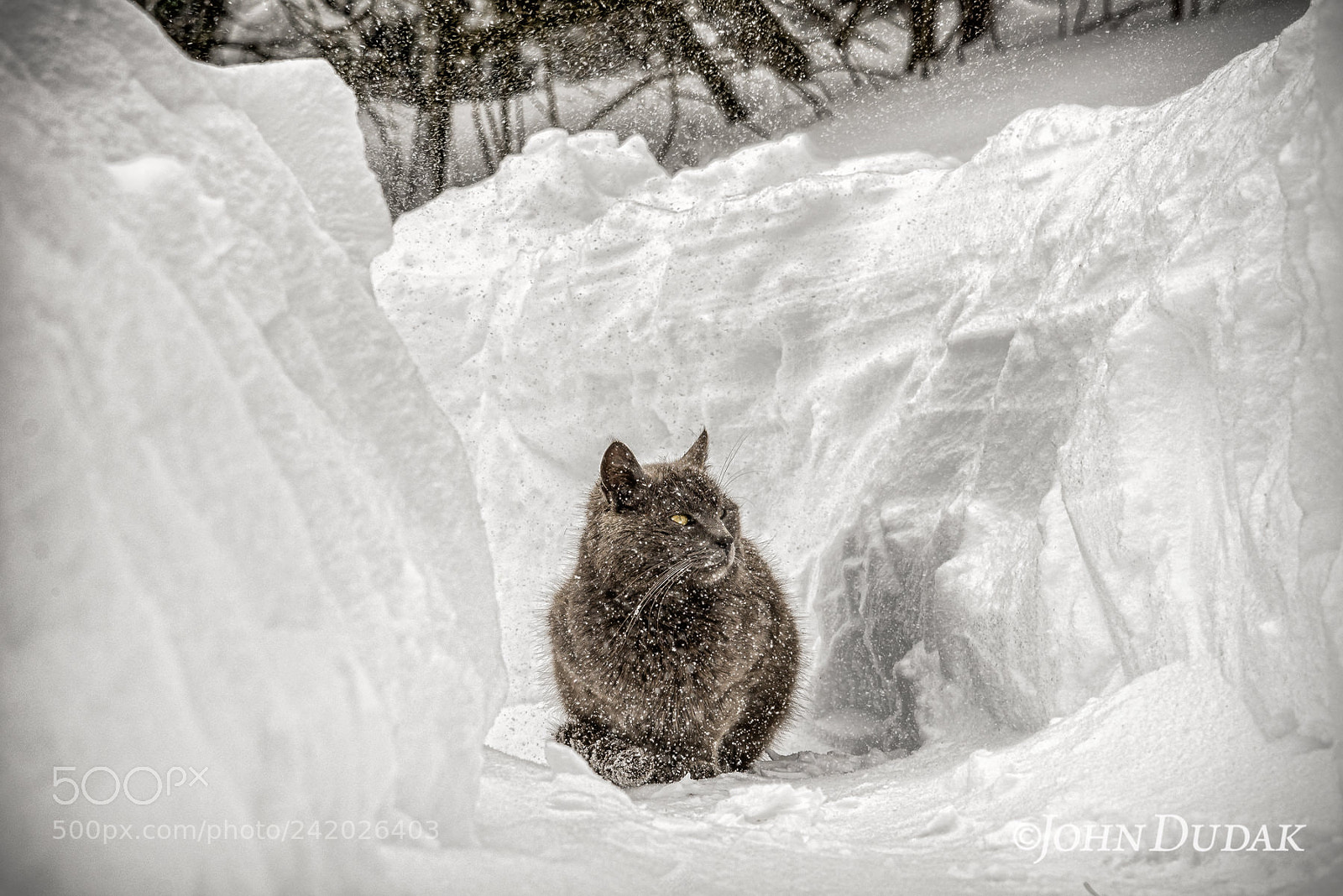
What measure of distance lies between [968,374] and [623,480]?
4.74 feet

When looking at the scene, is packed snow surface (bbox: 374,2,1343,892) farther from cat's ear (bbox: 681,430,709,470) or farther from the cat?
cat's ear (bbox: 681,430,709,470)

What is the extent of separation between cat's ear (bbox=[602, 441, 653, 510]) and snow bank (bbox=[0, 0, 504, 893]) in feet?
4.55

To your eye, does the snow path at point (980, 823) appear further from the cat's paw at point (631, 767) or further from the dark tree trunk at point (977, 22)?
the dark tree trunk at point (977, 22)

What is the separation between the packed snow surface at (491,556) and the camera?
96 cm

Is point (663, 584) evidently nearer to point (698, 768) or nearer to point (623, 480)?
point (623, 480)

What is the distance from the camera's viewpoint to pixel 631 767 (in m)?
2.67

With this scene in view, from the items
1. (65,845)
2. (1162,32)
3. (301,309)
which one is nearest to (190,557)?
(65,845)

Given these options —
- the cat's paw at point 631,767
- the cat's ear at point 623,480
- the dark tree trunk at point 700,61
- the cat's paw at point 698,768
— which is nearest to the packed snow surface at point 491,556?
the cat's paw at point 698,768

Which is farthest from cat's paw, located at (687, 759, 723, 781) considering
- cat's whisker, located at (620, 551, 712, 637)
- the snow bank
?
the snow bank

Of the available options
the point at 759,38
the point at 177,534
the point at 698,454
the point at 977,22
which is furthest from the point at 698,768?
the point at 977,22

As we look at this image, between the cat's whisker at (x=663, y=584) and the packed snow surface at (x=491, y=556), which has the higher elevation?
the packed snow surface at (x=491, y=556)

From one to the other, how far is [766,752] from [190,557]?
8.22 feet

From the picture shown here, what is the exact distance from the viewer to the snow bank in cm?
93

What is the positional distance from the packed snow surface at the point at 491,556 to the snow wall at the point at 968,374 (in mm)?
15
